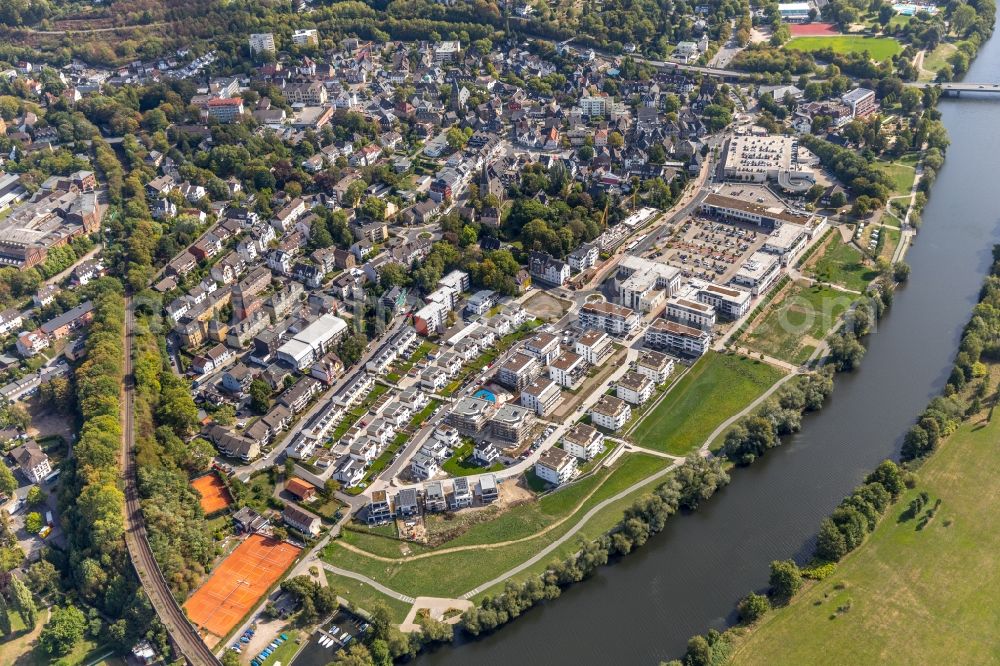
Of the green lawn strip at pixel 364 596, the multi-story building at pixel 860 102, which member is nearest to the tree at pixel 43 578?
the green lawn strip at pixel 364 596

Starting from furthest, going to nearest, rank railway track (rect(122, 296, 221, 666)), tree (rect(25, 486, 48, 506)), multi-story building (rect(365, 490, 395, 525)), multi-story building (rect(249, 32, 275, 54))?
multi-story building (rect(249, 32, 275, 54))
tree (rect(25, 486, 48, 506))
multi-story building (rect(365, 490, 395, 525))
railway track (rect(122, 296, 221, 666))

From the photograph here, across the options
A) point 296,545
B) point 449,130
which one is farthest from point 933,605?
point 449,130

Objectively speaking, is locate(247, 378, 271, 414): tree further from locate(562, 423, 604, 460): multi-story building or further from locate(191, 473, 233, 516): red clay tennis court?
locate(562, 423, 604, 460): multi-story building

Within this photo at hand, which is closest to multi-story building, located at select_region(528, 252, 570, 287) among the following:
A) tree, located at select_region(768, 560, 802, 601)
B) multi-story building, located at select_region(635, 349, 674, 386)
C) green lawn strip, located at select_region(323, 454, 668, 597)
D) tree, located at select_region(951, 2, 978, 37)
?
multi-story building, located at select_region(635, 349, 674, 386)

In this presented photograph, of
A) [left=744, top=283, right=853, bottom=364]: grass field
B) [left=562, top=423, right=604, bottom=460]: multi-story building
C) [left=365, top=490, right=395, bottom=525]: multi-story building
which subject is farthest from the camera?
[left=744, top=283, right=853, bottom=364]: grass field

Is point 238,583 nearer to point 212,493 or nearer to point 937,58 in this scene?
point 212,493

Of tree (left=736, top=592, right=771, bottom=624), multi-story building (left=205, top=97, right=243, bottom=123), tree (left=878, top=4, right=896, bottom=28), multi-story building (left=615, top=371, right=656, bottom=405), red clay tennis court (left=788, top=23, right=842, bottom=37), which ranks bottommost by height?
tree (left=736, top=592, right=771, bottom=624)
